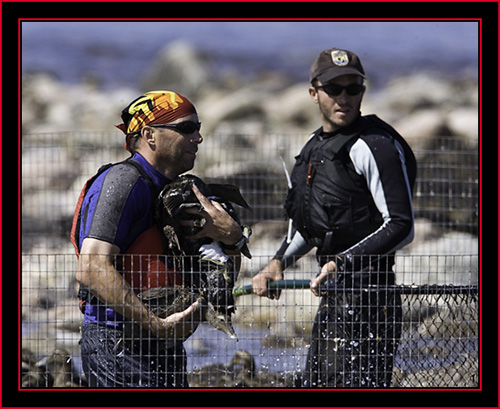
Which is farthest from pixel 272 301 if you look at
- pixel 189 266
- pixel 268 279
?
pixel 189 266

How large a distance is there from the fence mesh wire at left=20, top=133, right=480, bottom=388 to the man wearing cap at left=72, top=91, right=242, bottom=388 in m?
0.22

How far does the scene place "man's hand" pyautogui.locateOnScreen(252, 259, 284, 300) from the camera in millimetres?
4840

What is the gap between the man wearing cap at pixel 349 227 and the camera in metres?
4.55

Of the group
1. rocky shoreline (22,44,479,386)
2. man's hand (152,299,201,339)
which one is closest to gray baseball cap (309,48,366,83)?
rocky shoreline (22,44,479,386)

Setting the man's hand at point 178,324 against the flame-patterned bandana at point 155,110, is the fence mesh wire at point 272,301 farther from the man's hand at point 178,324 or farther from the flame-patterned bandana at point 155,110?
the flame-patterned bandana at point 155,110

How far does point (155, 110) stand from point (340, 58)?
4.60ft

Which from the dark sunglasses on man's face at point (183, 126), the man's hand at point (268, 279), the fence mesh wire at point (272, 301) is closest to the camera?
the dark sunglasses on man's face at point (183, 126)

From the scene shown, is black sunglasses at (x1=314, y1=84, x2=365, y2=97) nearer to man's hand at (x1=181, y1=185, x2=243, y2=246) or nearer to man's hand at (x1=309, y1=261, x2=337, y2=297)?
man's hand at (x1=309, y1=261, x2=337, y2=297)

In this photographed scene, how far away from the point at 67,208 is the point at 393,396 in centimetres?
617

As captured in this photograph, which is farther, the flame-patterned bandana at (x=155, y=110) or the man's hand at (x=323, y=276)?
the man's hand at (x=323, y=276)

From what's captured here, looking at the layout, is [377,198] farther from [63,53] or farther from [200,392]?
[63,53]

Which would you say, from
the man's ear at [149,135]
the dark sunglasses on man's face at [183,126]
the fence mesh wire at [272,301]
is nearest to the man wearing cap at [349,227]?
the fence mesh wire at [272,301]

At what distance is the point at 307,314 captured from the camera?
24.4 feet

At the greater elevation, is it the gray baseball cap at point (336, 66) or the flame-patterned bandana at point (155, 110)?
the gray baseball cap at point (336, 66)
